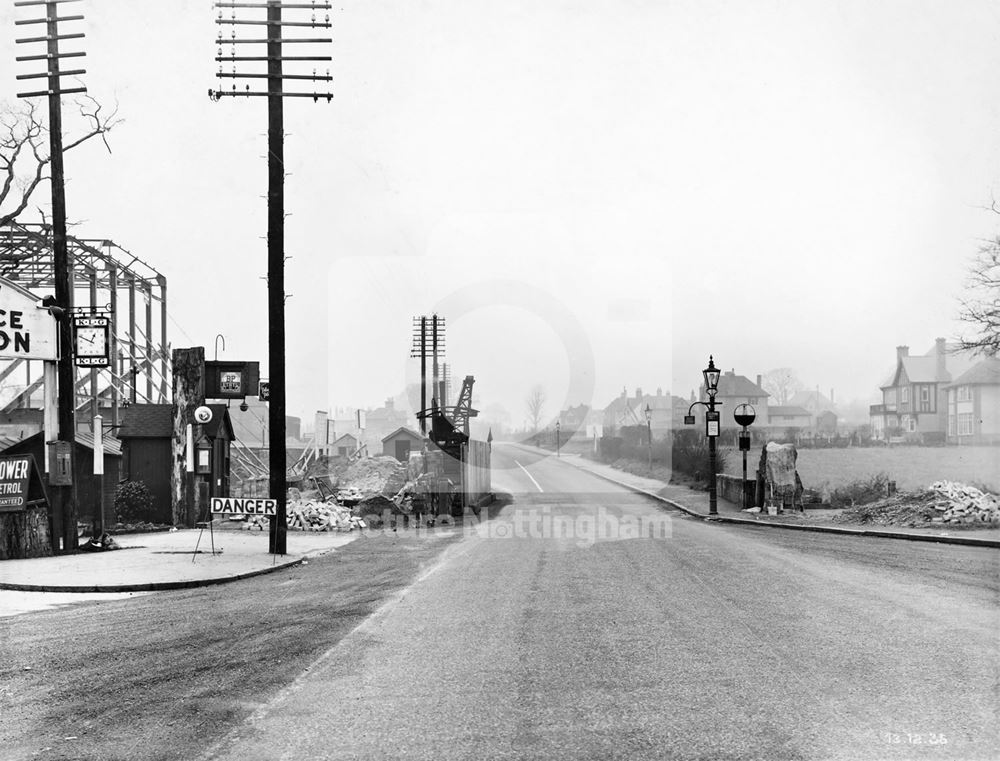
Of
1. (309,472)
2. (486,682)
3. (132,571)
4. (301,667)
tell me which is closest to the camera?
(486,682)

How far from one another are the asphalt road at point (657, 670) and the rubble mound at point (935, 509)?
7158 millimetres

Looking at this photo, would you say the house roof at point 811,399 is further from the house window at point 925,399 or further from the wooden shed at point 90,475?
the wooden shed at point 90,475

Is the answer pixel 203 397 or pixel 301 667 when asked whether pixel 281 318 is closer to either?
pixel 203 397

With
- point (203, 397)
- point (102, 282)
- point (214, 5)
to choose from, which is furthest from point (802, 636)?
point (102, 282)

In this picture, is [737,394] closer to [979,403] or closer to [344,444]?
[979,403]

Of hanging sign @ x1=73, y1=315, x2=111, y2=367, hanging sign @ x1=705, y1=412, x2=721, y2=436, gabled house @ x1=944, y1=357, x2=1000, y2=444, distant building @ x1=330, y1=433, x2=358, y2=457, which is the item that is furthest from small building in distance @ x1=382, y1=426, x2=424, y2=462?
hanging sign @ x1=73, y1=315, x2=111, y2=367

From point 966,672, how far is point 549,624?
3609mm

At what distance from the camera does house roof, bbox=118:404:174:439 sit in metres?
21.2

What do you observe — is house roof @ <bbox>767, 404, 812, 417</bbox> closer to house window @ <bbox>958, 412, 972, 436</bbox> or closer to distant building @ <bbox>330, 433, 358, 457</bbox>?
house window @ <bbox>958, 412, 972, 436</bbox>

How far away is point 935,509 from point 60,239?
19.2m

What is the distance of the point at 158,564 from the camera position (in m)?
13.7

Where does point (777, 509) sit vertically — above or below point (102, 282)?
below

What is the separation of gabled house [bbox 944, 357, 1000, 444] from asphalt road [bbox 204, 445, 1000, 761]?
61.9 meters

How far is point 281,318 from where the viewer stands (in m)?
15.0
